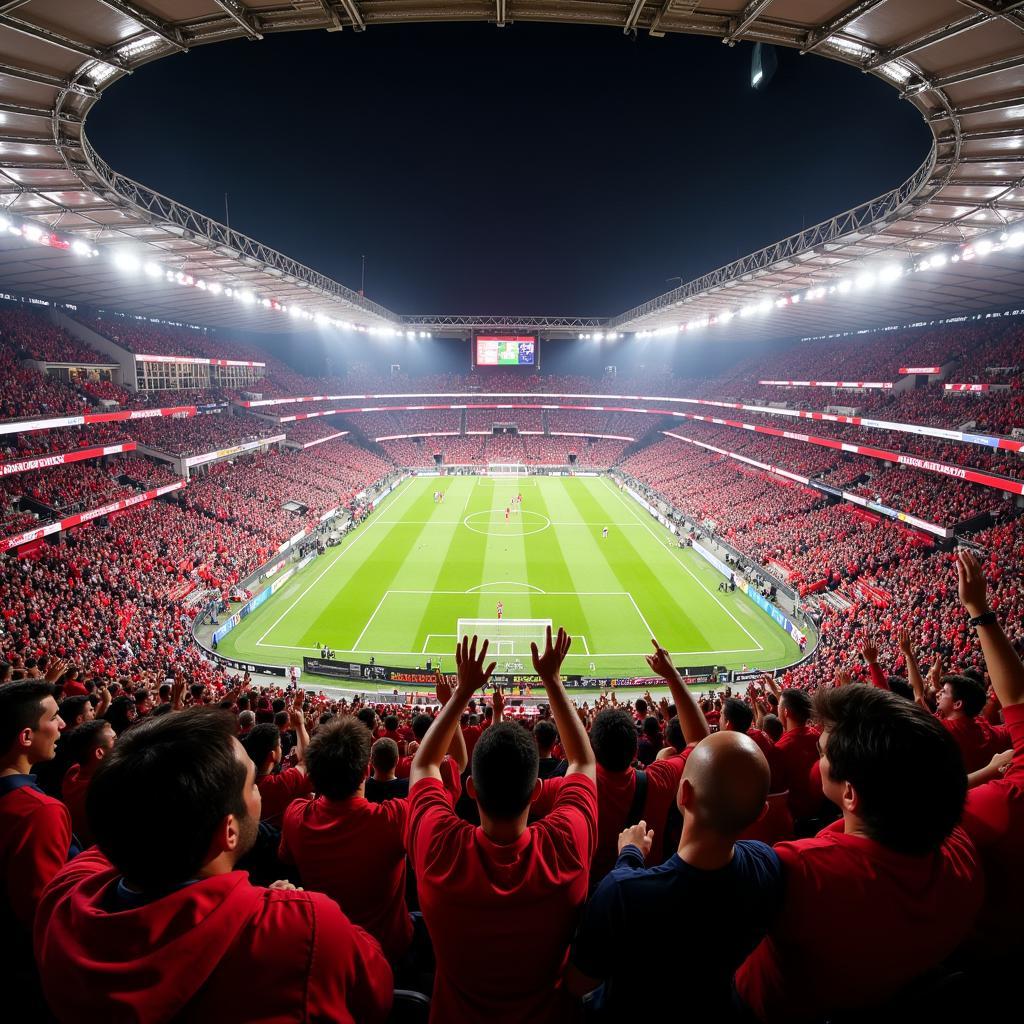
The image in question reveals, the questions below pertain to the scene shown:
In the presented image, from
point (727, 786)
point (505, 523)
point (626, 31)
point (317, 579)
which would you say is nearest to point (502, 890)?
point (727, 786)

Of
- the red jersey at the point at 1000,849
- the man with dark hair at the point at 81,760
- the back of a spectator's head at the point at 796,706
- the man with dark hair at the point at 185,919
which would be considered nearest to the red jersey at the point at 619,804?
the red jersey at the point at 1000,849

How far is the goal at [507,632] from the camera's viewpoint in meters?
24.5

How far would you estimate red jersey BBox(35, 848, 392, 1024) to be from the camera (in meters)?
1.48

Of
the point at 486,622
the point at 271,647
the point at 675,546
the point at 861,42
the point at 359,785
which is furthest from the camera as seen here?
the point at 675,546

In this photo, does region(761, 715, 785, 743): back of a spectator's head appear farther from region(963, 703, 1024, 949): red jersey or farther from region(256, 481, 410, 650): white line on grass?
region(256, 481, 410, 650): white line on grass

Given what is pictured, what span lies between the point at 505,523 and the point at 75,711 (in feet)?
125

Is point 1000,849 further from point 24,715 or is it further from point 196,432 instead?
point 196,432

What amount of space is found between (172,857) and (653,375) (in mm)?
81908

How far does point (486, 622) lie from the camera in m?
27.2

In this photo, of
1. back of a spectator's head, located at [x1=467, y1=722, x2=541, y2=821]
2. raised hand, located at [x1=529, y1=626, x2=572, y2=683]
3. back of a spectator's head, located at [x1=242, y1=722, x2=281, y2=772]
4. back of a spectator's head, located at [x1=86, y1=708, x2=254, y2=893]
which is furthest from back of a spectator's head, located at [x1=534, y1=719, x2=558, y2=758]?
back of a spectator's head, located at [x1=86, y1=708, x2=254, y2=893]

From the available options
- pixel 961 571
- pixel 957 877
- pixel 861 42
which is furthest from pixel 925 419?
pixel 957 877

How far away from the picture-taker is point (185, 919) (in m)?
1.58

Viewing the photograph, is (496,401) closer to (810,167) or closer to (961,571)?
(810,167)

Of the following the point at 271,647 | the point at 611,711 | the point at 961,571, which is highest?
the point at 961,571
